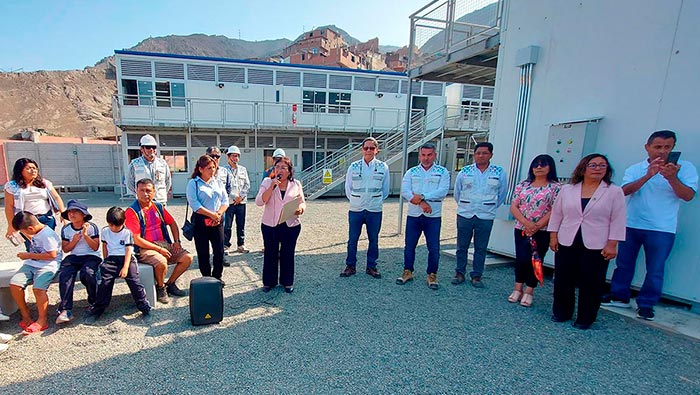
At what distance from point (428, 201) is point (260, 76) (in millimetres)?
12298

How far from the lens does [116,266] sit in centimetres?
314

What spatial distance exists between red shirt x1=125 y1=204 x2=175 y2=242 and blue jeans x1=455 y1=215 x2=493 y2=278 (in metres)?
3.58

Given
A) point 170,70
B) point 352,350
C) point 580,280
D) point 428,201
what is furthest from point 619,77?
point 170,70

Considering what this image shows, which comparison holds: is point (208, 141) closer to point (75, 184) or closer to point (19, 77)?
point (75, 184)

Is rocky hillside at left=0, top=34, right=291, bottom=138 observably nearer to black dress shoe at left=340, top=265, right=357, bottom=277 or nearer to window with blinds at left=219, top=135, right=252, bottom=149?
window with blinds at left=219, top=135, right=252, bottom=149

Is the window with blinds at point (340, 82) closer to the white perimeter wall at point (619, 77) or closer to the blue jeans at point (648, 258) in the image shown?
the white perimeter wall at point (619, 77)

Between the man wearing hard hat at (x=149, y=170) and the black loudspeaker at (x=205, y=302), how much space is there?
5.33 ft

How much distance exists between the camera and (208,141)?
13.8m

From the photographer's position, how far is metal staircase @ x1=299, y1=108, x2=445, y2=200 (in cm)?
1283

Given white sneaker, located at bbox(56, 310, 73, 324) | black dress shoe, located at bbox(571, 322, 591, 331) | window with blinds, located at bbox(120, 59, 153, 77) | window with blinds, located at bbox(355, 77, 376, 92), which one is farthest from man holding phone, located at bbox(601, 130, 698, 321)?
window with blinds, located at bbox(120, 59, 153, 77)

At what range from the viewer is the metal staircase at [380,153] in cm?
1283

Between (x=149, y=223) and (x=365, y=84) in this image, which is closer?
(x=149, y=223)

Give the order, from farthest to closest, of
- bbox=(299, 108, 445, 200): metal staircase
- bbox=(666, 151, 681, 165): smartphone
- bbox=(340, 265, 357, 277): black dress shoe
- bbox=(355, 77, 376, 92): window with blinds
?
bbox=(355, 77, 376, 92): window with blinds
bbox=(299, 108, 445, 200): metal staircase
bbox=(340, 265, 357, 277): black dress shoe
bbox=(666, 151, 681, 165): smartphone

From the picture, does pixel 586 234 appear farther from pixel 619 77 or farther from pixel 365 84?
pixel 365 84
